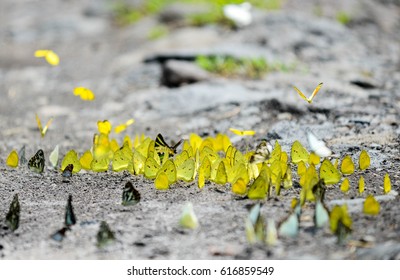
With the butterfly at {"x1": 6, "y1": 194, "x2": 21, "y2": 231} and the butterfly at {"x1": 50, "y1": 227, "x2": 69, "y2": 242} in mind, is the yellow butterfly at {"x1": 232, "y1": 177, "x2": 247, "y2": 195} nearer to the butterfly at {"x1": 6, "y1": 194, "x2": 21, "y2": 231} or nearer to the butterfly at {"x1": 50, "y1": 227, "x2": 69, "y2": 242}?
the butterfly at {"x1": 50, "y1": 227, "x2": 69, "y2": 242}

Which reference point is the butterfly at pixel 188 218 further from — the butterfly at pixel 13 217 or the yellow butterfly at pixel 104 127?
the yellow butterfly at pixel 104 127

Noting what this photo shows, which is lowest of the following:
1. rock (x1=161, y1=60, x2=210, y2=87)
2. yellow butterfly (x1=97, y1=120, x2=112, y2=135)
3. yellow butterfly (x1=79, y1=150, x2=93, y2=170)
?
yellow butterfly (x1=79, y1=150, x2=93, y2=170)

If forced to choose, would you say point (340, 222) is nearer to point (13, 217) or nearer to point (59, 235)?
point (59, 235)

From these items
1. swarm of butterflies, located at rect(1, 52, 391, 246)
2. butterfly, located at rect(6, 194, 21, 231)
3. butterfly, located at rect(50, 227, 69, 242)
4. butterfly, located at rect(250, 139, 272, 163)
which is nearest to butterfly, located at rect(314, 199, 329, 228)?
swarm of butterflies, located at rect(1, 52, 391, 246)

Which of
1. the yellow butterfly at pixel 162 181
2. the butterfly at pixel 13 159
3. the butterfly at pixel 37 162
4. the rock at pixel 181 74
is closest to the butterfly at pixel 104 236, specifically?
the yellow butterfly at pixel 162 181

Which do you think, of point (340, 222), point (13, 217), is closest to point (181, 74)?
point (13, 217)
